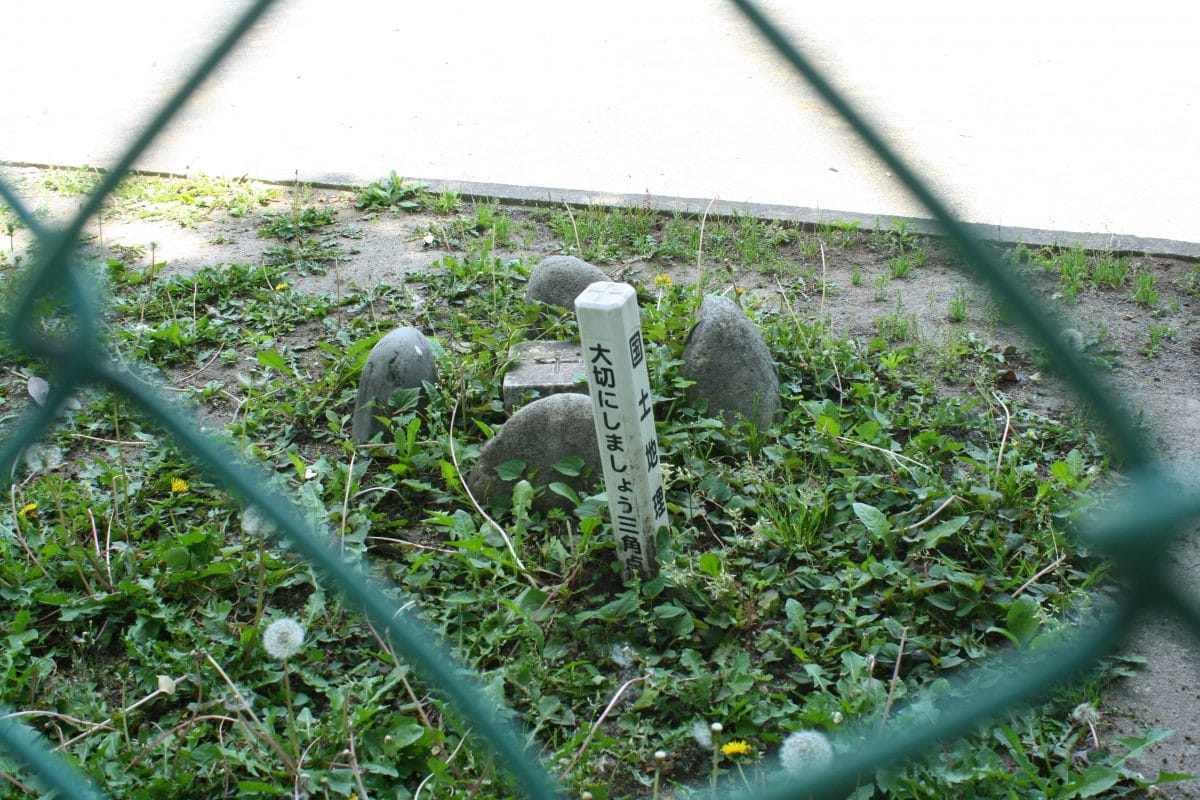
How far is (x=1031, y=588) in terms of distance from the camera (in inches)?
90.7

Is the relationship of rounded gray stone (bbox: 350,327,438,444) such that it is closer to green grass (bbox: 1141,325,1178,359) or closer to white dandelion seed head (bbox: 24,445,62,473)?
white dandelion seed head (bbox: 24,445,62,473)

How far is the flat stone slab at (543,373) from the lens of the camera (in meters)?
2.96

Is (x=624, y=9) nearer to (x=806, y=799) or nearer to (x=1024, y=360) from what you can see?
(x=1024, y=360)

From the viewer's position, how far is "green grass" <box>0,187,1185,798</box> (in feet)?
6.27

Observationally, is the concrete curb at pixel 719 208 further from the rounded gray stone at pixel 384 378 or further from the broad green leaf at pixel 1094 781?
Result: the broad green leaf at pixel 1094 781

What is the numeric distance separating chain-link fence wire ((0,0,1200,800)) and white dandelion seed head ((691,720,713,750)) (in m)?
1.08

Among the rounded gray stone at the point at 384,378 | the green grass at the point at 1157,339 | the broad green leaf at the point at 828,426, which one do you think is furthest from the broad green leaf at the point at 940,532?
the rounded gray stone at the point at 384,378

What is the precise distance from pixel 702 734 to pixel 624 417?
2.19 feet

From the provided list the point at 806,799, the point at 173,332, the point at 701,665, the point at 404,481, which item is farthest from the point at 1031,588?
the point at 173,332

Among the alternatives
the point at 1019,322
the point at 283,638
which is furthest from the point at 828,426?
the point at 1019,322

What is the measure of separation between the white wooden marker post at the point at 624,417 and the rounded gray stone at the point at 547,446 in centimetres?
33

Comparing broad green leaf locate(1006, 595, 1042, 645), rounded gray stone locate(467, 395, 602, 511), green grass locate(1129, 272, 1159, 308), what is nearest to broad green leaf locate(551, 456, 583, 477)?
rounded gray stone locate(467, 395, 602, 511)

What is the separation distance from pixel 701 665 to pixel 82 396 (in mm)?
2321

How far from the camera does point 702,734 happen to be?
5.96ft
